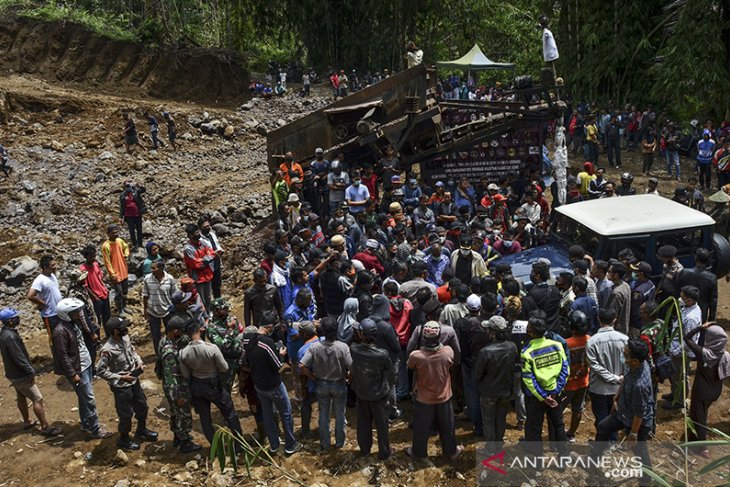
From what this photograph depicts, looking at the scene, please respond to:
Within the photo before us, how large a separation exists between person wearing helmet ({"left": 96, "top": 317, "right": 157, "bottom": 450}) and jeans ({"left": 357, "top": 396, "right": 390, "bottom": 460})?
7.82ft

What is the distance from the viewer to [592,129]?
1767 centimetres

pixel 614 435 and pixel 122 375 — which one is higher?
pixel 122 375

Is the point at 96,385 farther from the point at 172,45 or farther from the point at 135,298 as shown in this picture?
the point at 172,45

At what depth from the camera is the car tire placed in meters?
9.01

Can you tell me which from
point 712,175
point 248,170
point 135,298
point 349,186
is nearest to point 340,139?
point 349,186

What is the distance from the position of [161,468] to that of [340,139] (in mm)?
8917

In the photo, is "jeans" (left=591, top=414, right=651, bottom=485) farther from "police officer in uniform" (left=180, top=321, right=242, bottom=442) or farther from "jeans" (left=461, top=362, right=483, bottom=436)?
"police officer in uniform" (left=180, top=321, right=242, bottom=442)

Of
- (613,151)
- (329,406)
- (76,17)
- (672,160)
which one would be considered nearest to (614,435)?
(329,406)

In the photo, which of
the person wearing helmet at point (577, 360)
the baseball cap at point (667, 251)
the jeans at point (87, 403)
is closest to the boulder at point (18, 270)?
the jeans at point (87, 403)

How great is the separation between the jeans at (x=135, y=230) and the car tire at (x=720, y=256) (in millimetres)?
10858

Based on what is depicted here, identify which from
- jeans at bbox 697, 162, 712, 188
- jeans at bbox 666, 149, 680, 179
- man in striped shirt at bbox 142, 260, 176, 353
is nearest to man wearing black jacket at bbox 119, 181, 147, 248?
man in striped shirt at bbox 142, 260, 176, 353

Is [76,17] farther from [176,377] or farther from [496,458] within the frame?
[496,458]

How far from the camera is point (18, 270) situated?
514 inches

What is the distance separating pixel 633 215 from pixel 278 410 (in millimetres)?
5437
